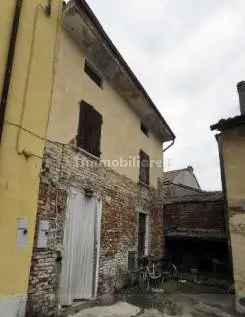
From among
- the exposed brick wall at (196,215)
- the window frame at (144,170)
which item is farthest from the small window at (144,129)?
the exposed brick wall at (196,215)

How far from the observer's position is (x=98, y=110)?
27.8 feet

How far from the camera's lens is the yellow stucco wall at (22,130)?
5.06m

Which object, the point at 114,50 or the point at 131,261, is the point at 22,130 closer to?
the point at 114,50

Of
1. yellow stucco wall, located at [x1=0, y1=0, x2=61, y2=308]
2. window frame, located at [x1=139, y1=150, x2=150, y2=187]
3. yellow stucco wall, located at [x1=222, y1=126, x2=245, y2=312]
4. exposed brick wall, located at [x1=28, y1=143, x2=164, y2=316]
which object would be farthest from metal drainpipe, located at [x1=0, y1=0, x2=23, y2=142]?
window frame, located at [x1=139, y1=150, x2=150, y2=187]

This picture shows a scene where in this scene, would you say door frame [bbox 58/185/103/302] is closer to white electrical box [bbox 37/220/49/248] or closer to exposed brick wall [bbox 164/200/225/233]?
white electrical box [bbox 37/220/49/248]

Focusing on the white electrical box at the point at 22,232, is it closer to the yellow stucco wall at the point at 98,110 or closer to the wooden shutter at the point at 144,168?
the yellow stucco wall at the point at 98,110

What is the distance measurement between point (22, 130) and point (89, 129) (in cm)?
250

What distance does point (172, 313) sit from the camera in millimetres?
6734

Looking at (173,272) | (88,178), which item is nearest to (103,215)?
(88,178)

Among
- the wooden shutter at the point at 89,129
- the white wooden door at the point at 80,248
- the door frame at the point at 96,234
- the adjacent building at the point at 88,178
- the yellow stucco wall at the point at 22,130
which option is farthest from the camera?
the wooden shutter at the point at 89,129

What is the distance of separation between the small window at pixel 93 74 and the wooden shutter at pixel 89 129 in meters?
1.02

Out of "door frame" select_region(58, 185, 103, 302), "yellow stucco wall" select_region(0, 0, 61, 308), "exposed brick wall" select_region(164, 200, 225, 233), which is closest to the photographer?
"yellow stucco wall" select_region(0, 0, 61, 308)

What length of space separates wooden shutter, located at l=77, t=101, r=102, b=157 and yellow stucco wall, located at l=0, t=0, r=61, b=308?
1321 millimetres

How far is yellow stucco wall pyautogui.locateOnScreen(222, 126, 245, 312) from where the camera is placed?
7.10 metres
